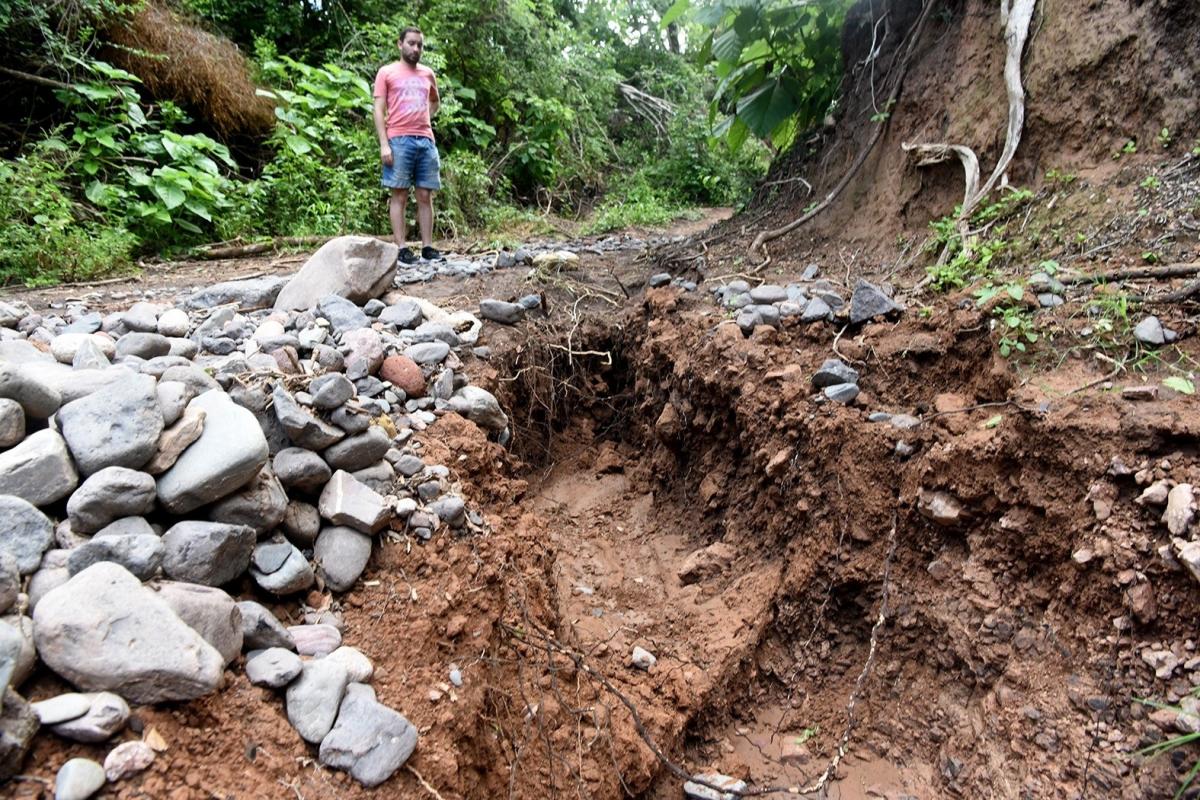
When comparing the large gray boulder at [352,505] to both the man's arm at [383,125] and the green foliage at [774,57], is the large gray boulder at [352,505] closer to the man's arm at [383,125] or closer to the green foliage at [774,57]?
the man's arm at [383,125]

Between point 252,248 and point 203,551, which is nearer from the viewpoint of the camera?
point 203,551

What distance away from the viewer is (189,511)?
1810 millimetres

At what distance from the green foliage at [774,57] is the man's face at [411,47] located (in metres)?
1.69

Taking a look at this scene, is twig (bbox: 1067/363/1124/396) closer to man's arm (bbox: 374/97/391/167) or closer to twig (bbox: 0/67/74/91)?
man's arm (bbox: 374/97/391/167)

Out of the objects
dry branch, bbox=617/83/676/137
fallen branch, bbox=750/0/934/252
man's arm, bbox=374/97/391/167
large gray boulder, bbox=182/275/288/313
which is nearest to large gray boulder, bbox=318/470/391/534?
large gray boulder, bbox=182/275/288/313

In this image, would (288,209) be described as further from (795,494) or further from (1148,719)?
(1148,719)

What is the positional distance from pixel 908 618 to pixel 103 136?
623 cm

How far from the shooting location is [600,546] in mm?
3480

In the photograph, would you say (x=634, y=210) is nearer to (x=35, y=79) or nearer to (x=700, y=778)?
(x=35, y=79)

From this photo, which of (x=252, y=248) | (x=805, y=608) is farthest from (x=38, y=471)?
(x=252, y=248)

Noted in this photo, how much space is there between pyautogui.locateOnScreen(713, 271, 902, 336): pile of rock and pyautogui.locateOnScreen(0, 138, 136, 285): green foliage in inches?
153

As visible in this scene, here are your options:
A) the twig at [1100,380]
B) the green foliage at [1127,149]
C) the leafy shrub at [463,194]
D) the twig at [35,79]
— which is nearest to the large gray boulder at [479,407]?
the twig at [1100,380]

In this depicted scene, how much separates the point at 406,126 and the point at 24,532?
381 cm

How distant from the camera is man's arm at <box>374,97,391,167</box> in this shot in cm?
463
